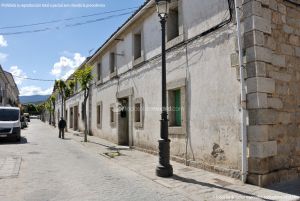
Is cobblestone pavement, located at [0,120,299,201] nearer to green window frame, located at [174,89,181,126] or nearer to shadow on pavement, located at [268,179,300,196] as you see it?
shadow on pavement, located at [268,179,300,196]

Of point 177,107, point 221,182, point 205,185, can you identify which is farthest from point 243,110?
point 177,107

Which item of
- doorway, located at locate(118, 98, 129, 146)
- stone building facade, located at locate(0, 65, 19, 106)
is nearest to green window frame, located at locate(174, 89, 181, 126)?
doorway, located at locate(118, 98, 129, 146)

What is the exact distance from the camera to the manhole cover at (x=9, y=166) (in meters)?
7.89

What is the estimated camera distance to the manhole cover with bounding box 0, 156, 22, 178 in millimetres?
7891

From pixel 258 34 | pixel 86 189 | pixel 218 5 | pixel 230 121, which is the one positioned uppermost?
pixel 218 5

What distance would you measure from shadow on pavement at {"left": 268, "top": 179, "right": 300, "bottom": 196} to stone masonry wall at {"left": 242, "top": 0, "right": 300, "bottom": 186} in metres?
0.15

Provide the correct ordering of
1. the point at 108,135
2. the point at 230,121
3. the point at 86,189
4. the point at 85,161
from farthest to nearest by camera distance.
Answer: the point at 108,135, the point at 85,161, the point at 230,121, the point at 86,189

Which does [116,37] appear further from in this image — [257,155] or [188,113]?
[257,155]

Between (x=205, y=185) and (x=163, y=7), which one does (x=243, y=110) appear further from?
(x=163, y=7)

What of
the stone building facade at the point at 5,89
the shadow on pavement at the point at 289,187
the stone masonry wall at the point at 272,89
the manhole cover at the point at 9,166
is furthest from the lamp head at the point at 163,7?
the stone building facade at the point at 5,89

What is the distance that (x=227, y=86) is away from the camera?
24.6 ft

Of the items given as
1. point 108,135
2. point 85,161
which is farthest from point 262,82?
point 108,135

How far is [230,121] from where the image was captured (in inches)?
291

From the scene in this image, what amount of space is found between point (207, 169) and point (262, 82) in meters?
2.74
